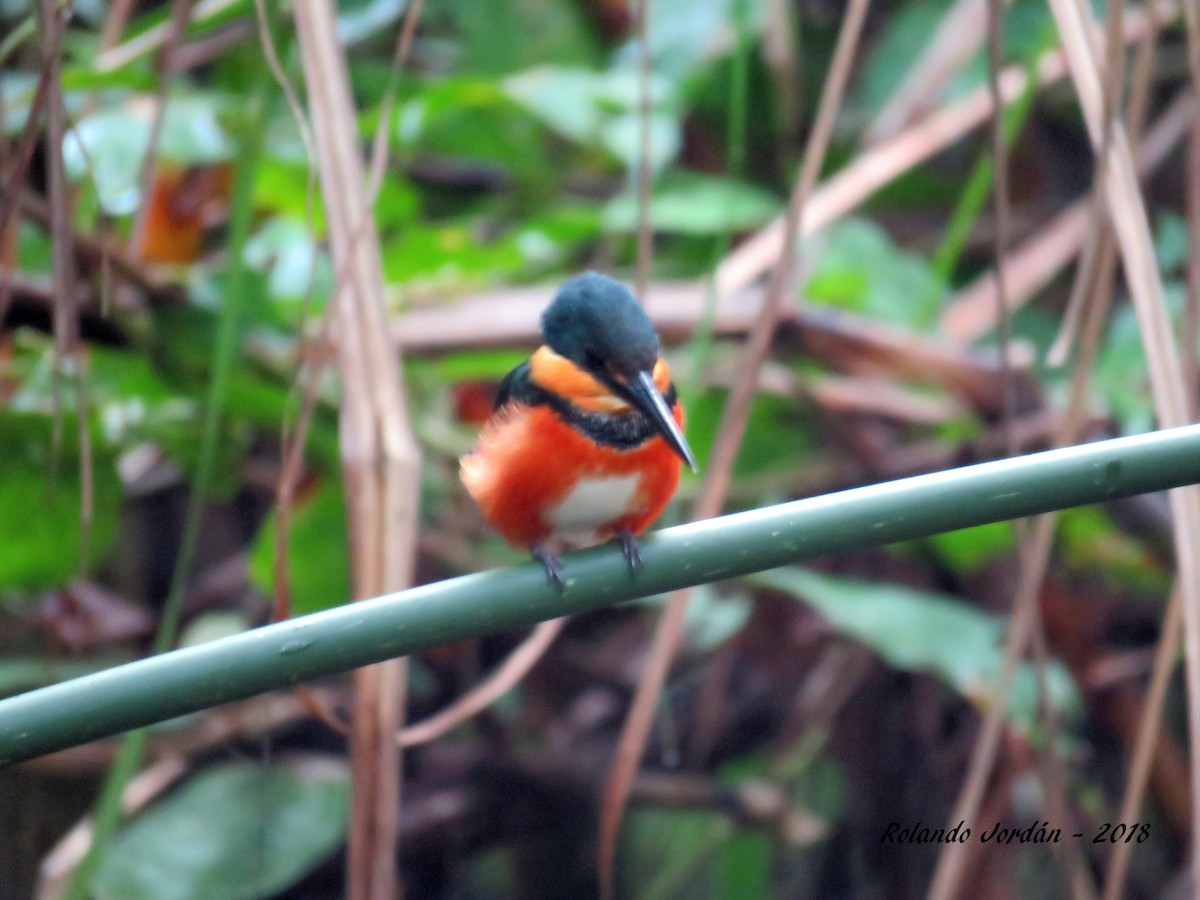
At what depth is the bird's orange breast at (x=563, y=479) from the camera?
1.41 m

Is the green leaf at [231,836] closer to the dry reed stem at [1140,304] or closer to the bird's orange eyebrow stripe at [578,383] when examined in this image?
the bird's orange eyebrow stripe at [578,383]

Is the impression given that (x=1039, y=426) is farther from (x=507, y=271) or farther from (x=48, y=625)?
(x=48, y=625)

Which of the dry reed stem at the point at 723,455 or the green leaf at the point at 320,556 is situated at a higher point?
the green leaf at the point at 320,556

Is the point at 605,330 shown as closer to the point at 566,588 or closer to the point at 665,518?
the point at 566,588

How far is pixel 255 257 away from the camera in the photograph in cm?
233

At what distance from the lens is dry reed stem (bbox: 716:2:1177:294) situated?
2.31 metres

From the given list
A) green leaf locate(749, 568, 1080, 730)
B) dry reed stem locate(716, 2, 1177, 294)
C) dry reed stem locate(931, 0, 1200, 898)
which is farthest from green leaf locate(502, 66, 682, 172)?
dry reed stem locate(931, 0, 1200, 898)

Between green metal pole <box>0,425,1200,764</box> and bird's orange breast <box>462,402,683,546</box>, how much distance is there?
0.58 m

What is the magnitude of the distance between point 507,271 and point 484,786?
100 centimetres

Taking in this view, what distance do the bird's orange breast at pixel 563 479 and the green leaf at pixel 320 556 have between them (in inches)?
24.5

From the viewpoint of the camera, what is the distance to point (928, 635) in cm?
195

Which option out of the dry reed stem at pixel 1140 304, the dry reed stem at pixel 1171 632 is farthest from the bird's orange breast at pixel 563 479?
the dry reed stem at pixel 1171 632

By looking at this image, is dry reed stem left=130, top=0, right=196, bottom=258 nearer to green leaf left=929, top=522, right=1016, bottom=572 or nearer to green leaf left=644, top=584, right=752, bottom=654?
green leaf left=644, top=584, right=752, bottom=654

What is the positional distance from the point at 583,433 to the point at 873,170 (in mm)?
1289
